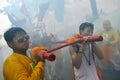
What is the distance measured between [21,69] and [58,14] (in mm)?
4105

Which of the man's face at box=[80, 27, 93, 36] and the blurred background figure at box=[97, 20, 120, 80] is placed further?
the blurred background figure at box=[97, 20, 120, 80]

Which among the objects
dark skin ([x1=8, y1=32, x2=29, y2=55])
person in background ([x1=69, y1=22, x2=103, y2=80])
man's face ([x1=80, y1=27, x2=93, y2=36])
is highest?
dark skin ([x1=8, y1=32, x2=29, y2=55])

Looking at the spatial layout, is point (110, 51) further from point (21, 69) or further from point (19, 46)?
point (21, 69)

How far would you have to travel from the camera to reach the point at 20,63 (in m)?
2.13

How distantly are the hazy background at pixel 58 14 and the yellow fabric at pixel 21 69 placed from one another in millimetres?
3707

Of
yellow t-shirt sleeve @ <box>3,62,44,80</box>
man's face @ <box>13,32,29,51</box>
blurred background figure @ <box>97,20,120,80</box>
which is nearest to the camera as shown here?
yellow t-shirt sleeve @ <box>3,62,44,80</box>

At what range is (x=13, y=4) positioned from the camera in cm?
648

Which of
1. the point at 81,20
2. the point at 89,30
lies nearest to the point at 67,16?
the point at 81,20

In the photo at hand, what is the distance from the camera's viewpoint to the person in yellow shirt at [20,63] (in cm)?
204

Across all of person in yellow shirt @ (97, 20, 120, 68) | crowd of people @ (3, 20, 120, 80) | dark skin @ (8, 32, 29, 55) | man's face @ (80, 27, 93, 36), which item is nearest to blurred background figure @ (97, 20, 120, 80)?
person in yellow shirt @ (97, 20, 120, 68)

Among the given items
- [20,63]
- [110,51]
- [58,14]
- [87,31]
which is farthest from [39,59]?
[58,14]

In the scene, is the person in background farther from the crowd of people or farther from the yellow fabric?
the yellow fabric

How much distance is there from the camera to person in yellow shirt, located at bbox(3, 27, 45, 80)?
2041 millimetres

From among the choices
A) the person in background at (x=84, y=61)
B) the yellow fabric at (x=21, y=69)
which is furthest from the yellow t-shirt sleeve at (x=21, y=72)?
the person in background at (x=84, y=61)
